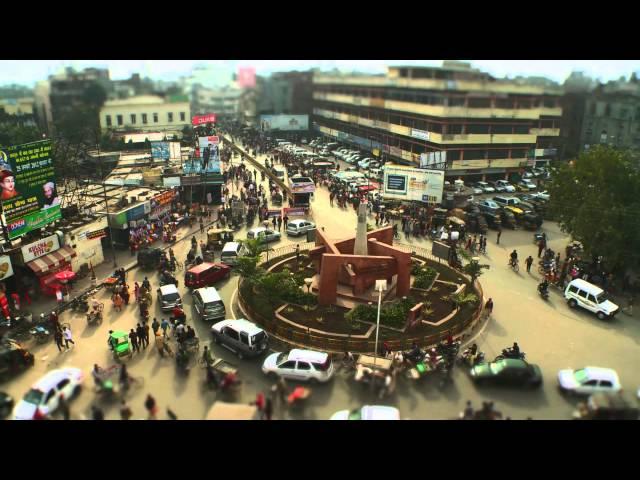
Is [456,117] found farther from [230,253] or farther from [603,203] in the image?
[230,253]

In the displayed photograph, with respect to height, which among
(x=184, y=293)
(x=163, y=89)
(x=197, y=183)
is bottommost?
(x=184, y=293)

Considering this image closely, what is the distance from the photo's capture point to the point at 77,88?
100.0 ft

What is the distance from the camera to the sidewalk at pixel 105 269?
18078 mm

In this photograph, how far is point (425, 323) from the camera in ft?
53.9

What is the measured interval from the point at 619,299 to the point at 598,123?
28.6 metres

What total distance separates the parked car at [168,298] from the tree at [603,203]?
57.5 feet

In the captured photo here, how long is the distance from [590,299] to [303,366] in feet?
37.8

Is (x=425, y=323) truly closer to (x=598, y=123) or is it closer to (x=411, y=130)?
(x=411, y=130)

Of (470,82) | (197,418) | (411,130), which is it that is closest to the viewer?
(197,418)

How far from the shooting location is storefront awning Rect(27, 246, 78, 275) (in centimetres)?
1839

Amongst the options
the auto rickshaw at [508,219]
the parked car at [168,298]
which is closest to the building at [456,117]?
the auto rickshaw at [508,219]

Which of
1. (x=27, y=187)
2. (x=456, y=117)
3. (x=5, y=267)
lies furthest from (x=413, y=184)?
(x=5, y=267)

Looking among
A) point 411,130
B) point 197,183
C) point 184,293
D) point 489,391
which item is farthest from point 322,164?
point 489,391

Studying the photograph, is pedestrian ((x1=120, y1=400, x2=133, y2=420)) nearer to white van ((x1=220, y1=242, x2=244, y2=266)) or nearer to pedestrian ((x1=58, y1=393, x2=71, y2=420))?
pedestrian ((x1=58, y1=393, x2=71, y2=420))
